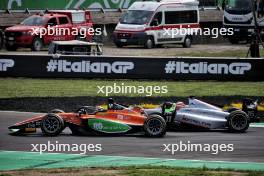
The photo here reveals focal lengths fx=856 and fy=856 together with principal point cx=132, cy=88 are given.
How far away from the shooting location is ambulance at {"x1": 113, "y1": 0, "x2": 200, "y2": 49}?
130ft

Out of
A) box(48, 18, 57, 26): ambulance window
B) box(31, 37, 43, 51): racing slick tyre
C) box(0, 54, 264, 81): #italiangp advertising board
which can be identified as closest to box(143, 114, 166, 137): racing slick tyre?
box(0, 54, 264, 81): #italiangp advertising board

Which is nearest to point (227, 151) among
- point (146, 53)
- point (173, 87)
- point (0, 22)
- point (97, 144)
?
point (97, 144)

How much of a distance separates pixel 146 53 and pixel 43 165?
958 inches

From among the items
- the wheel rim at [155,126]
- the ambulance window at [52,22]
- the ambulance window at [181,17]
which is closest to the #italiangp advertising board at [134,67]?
the wheel rim at [155,126]

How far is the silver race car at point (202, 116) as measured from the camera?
17.1 metres

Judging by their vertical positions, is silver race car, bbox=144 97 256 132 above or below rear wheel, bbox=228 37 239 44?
below

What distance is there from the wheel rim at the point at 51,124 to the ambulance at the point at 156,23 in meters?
23.1

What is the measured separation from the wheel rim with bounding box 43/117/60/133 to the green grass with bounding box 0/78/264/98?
20.0 feet

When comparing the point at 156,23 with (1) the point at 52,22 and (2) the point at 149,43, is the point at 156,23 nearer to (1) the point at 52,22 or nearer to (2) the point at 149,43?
(2) the point at 149,43

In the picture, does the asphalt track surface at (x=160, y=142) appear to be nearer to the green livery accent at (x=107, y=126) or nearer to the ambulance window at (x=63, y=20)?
the green livery accent at (x=107, y=126)

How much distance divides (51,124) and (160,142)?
217 cm

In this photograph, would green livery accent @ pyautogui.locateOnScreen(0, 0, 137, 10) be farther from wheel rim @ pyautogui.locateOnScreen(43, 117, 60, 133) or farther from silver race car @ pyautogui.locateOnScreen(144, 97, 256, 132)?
wheel rim @ pyautogui.locateOnScreen(43, 117, 60, 133)

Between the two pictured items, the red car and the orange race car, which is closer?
the orange race car

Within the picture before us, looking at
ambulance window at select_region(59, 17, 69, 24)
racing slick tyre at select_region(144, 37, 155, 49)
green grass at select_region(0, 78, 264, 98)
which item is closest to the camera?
green grass at select_region(0, 78, 264, 98)
